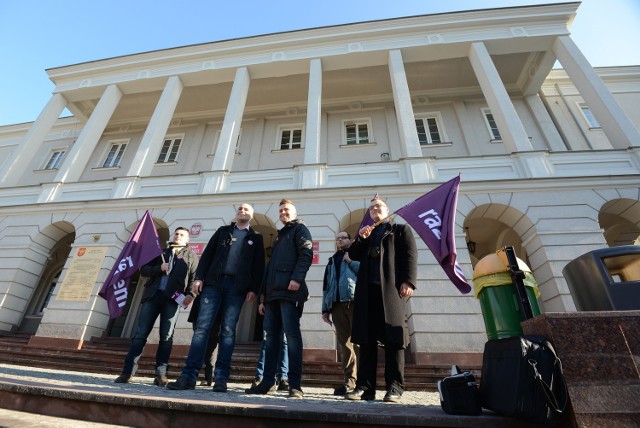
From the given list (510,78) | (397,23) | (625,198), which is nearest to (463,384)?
(625,198)

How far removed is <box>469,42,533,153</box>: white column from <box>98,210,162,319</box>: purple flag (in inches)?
376

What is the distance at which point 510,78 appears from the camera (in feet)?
42.6

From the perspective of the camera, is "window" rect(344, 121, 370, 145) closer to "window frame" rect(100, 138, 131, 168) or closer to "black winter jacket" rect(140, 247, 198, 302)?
"black winter jacket" rect(140, 247, 198, 302)

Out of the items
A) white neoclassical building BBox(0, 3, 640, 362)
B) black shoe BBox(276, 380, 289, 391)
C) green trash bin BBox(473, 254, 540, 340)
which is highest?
white neoclassical building BBox(0, 3, 640, 362)

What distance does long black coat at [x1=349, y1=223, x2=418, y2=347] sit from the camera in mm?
3051

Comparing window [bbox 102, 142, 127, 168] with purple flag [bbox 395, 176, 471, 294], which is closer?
purple flag [bbox 395, 176, 471, 294]

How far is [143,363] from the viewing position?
241 inches

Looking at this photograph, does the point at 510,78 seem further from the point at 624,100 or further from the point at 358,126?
the point at 358,126

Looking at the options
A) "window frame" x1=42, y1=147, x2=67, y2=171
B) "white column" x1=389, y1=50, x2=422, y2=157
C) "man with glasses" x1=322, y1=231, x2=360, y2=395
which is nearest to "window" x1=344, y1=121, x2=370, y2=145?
"white column" x1=389, y1=50, x2=422, y2=157

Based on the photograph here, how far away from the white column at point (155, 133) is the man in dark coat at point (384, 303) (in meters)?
9.56

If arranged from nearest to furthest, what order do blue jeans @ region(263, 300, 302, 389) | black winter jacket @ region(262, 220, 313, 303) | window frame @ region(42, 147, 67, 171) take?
blue jeans @ region(263, 300, 302, 389) → black winter jacket @ region(262, 220, 313, 303) → window frame @ region(42, 147, 67, 171)

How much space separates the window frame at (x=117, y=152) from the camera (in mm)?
14050

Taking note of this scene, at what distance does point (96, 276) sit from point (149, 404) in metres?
8.15

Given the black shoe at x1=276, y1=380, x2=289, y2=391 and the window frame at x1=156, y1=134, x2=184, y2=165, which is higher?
the window frame at x1=156, y1=134, x2=184, y2=165
